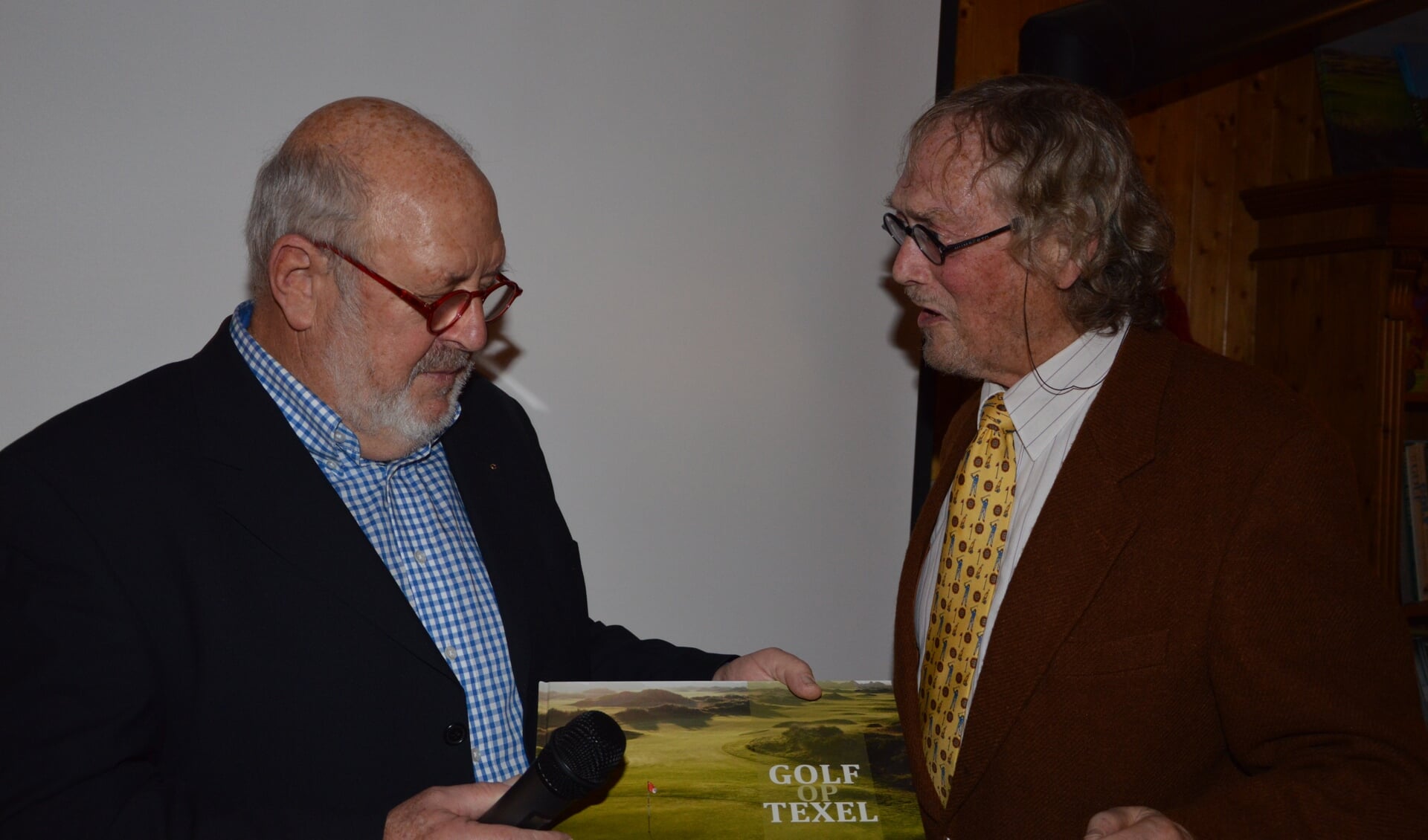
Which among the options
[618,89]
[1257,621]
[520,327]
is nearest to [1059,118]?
[1257,621]

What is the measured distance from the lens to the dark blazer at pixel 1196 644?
123 centimetres

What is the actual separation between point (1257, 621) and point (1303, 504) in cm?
15

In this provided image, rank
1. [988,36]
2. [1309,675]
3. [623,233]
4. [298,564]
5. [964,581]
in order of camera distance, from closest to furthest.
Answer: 1. [1309,675]
2. [298,564]
3. [964,581]
4. [623,233]
5. [988,36]

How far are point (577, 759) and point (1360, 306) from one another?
288 cm

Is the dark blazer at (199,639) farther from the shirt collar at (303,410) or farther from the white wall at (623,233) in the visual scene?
the white wall at (623,233)

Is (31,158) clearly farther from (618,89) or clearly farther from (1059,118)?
(1059,118)

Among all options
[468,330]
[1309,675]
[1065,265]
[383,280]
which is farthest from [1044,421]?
[383,280]

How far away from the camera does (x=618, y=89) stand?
2225 mm

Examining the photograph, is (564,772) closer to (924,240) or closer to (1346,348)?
(924,240)

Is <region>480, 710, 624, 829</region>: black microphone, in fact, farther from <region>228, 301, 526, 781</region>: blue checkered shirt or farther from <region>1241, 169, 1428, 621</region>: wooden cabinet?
<region>1241, 169, 1428, 621</region>: wooden cabinet

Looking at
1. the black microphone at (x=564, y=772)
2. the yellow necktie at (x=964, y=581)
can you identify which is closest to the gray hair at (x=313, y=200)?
the black microphone at (x=564, y=772)

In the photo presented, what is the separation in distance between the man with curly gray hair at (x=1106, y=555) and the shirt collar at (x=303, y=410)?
2.87 feet

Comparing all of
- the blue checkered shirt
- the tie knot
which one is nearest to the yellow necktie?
the tie knot

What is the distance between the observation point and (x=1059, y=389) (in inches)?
62.6
